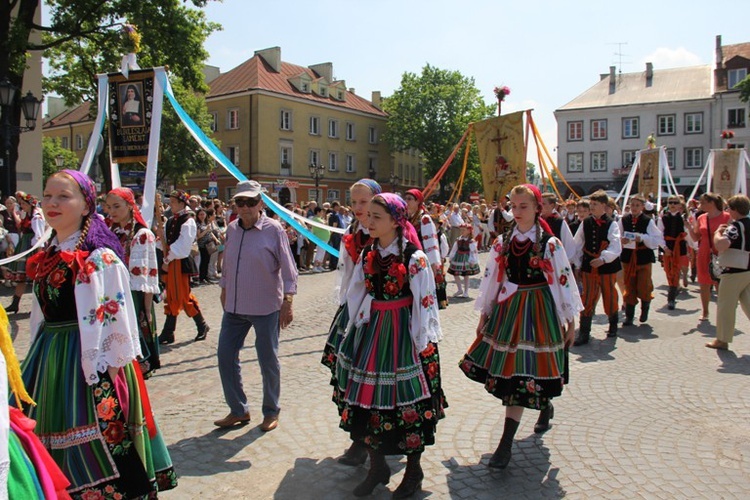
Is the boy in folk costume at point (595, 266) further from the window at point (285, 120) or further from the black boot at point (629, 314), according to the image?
the window at point (285, 120)

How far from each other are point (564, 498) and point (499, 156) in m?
10.1

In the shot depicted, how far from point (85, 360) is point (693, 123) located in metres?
58.3

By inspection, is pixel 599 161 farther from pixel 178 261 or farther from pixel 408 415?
pixel 408 415

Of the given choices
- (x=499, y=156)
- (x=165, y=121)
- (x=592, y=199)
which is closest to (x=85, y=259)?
(x=592, y=199)

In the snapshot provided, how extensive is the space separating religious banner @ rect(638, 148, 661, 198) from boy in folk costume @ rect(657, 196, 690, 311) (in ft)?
26.5

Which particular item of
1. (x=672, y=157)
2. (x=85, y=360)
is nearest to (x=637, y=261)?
(x=85, y=360)

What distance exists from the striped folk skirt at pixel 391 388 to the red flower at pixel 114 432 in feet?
4.67

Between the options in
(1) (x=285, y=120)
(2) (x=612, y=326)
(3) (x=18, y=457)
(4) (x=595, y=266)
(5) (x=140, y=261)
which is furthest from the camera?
(1) (x=285, y=120)

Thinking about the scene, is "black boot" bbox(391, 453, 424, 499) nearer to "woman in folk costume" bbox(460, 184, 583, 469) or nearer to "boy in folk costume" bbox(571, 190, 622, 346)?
"woman in folk costume" bbox(460, 184, 583, 469)

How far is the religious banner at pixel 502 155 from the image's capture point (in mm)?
12922

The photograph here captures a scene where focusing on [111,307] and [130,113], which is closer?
[111,307]

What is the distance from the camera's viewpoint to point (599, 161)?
56281 millimetres

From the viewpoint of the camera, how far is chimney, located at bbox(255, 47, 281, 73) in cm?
4931

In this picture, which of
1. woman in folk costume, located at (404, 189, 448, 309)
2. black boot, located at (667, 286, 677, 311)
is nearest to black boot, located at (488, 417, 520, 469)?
woman in folk costume, located at (404, 189, 448, 309)
